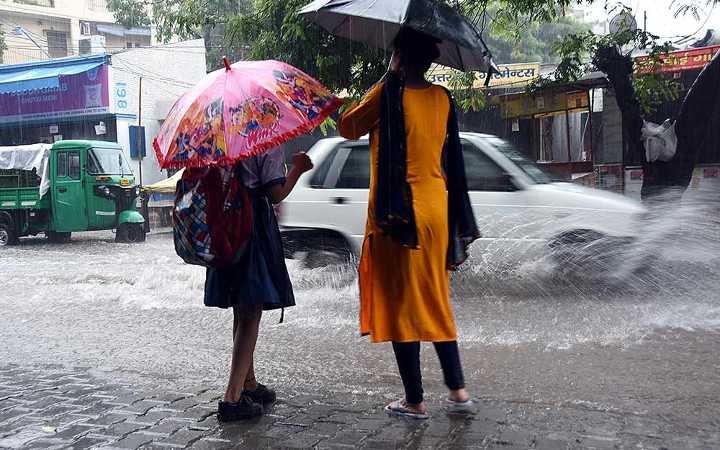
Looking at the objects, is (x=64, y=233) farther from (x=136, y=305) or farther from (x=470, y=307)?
(x=470, y=307)

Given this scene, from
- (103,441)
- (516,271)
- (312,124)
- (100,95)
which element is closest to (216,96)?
(312,124)

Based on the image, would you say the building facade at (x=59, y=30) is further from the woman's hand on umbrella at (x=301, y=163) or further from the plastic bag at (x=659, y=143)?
the woman's hand on umbrella at (x=301, y=163)

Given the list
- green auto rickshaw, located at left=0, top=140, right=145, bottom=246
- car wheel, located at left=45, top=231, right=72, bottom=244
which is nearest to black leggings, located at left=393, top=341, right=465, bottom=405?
green auto rickshaw, located at left=0, top=140, right=145, bottom=246

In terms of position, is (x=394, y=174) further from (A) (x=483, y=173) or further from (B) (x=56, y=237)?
(B) (x=56, y=237)

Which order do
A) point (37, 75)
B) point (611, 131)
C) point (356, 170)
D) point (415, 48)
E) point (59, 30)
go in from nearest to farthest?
point (415, 48), point (356, 170), point (611, 131), point (37, 75), point (59, 30)

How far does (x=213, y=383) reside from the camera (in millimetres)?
4727

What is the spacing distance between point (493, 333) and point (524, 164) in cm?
255

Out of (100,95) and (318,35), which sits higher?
(100,95)

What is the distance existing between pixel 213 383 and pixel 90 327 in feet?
9.58

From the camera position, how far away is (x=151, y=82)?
26562mm

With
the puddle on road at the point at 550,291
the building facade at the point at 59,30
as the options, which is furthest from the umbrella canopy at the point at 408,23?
the building facade at the point at 59,30

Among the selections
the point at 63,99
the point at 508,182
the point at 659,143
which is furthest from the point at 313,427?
the point at 63,99

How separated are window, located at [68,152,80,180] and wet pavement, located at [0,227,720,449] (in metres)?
9.02

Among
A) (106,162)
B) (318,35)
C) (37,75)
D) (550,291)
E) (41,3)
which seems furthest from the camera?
(41,3)
